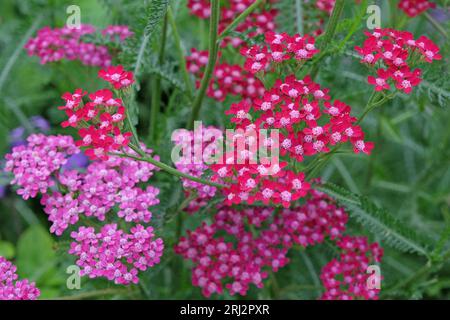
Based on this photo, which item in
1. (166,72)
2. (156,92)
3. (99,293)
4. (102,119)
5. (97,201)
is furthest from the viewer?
(156,92)

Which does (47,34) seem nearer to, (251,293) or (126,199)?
(126,199)

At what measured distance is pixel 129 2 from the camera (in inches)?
69.2

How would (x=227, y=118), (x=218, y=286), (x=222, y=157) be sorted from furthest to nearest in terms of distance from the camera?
1. (x=227, y=118)
2. (x=218, y=286)
3. (x=222, y=157)

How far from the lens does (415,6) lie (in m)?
1.62

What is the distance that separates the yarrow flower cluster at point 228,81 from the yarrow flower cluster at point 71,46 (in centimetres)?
20

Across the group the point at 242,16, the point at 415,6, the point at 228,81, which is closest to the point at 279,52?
the point at 242,16

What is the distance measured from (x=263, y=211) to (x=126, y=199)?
35cm

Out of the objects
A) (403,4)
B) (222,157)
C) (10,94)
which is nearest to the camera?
(222,157)

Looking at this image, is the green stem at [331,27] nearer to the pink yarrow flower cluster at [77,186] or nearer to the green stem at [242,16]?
the green stem at [242,16]

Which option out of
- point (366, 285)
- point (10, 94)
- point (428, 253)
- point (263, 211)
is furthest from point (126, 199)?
point (10, 94)

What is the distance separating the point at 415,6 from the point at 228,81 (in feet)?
1.72

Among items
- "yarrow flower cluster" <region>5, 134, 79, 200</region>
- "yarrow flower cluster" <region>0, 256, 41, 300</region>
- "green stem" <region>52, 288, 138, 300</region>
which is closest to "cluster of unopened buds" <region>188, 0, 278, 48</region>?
"yarrow flower cluster" <region>5, 134, 79, 200</region>

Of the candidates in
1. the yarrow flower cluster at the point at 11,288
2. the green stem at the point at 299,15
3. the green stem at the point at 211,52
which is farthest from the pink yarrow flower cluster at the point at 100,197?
the green stem at the point at 299,15

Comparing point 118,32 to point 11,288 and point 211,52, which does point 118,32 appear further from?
point 11,288
